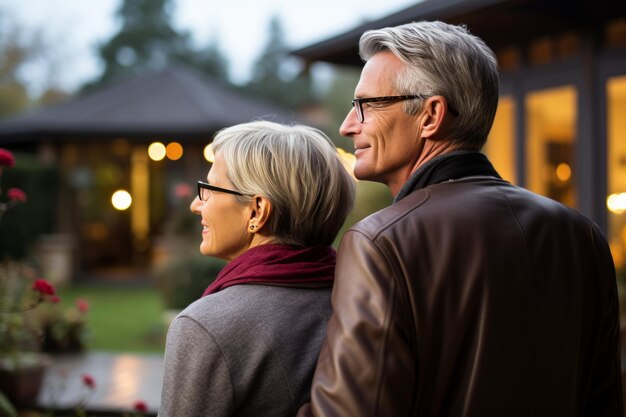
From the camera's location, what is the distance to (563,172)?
6770mm

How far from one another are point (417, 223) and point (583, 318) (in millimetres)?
520

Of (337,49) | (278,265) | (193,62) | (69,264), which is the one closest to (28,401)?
(337,49)

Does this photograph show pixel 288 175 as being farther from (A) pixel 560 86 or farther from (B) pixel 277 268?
(A) pixel 560 86

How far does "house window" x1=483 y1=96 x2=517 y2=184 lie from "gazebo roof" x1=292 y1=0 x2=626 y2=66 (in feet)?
2.29

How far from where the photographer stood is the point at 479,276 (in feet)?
4.36

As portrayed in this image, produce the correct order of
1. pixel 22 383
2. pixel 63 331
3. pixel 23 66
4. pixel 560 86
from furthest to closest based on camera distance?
pixel 23 66 → pixel 63 331 → pixel 560 86 → pixel 22 383

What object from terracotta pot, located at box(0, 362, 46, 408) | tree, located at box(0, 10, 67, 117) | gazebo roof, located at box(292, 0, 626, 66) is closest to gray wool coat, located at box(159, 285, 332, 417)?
gazebo roof, located at box(292, 0, 626, 66)

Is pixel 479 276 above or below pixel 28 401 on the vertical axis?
above

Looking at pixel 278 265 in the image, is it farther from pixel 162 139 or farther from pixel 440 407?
pixel 162 139

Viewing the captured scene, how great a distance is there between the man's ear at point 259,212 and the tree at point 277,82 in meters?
40.6

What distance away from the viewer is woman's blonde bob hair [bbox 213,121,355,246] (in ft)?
5.54

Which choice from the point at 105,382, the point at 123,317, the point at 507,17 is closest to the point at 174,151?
the point at 123,317

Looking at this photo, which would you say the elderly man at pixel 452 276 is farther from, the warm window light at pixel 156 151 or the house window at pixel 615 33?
the warm window light at pixel 156 151

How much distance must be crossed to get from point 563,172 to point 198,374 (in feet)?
19.7
